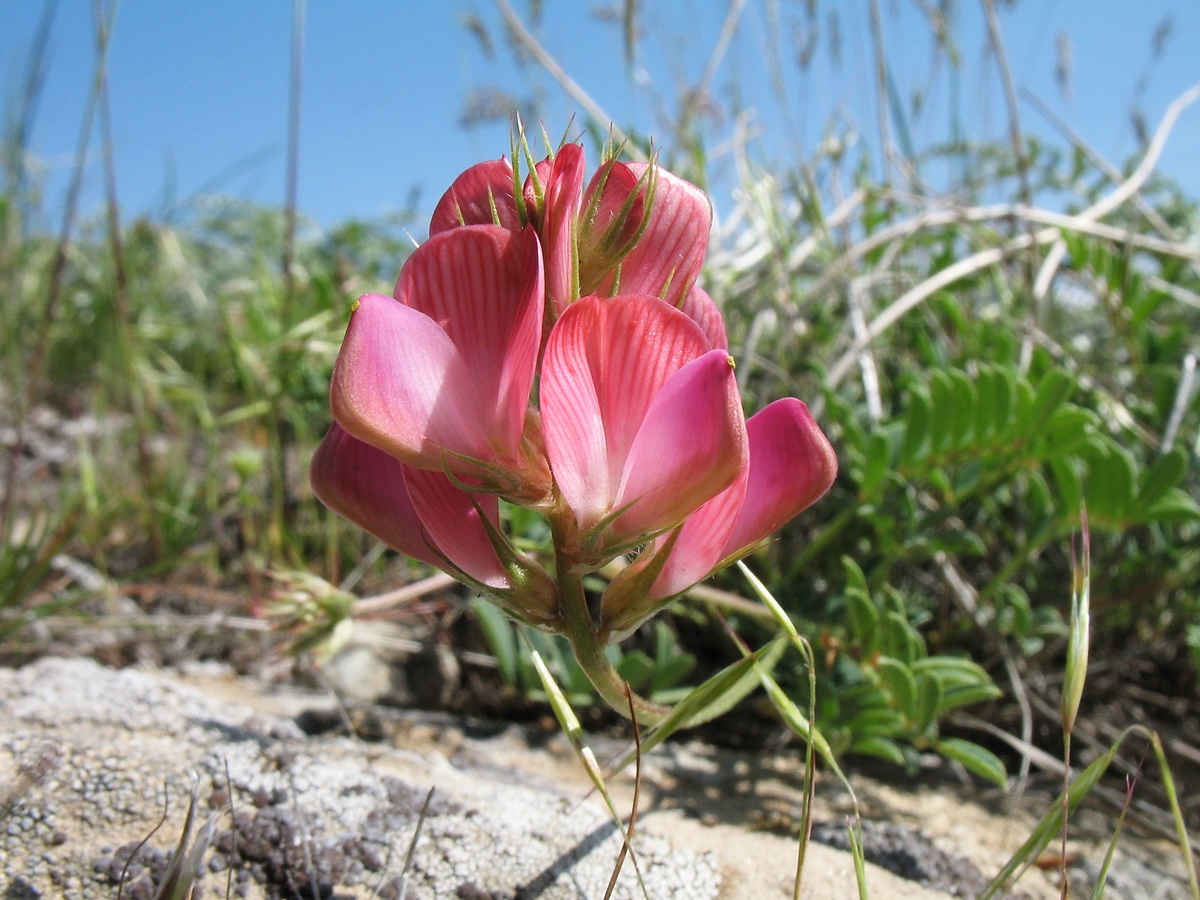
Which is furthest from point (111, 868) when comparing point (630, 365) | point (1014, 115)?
point (1014, 115)

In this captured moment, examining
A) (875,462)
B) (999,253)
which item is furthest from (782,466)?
(999,253)

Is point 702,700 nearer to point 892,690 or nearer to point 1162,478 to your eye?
point 892,690

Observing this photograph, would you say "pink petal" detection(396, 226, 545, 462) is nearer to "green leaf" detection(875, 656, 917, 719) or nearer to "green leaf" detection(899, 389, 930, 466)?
"green leaf" detection(875, 656, 917, 719)

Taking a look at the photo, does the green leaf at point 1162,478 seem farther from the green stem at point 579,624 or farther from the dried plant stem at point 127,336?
the dried plant stem at point 127,336

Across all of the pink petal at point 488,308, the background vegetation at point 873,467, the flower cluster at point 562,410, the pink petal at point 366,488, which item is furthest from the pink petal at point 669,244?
the background vegetation at point 873,467

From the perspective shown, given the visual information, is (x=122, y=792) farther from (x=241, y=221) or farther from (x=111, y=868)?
(x=241, y=221)

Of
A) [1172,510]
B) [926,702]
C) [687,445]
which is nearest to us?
[687,445]
